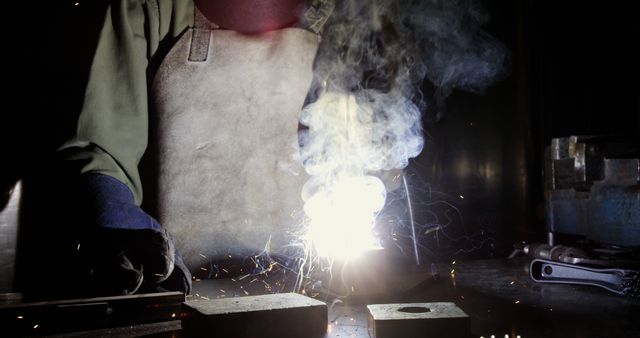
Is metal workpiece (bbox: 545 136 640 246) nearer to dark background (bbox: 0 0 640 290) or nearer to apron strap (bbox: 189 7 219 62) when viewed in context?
dark background (bbox: 0 0 640 290)

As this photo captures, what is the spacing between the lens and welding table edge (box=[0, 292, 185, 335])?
153 cm

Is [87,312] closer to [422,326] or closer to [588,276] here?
[422,326]

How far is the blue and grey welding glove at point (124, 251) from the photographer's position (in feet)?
6.06

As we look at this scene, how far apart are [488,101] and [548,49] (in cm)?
68

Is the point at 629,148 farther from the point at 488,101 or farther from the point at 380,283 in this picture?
the point at 380,283

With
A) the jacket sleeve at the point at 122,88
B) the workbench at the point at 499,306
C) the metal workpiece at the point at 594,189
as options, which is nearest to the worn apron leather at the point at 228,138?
A: the jacket sleeve at the point at 122,88

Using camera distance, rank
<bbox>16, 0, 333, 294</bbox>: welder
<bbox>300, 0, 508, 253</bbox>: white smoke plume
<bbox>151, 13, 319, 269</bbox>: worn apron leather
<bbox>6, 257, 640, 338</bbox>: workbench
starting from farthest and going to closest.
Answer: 1. <bbox>300, 0, 508, 253</bbox>: white smoke plume
2. <bbox>151, 13, 319, 269</bbox>: worn apron leather
3. <bbox>16, 0, 333, 294</bbox>: welder
4. <bbox>6, 257, 640, 338</bbox>: workbench

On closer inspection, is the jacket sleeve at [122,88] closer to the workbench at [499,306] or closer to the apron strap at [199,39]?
the apron strap at [199,39]

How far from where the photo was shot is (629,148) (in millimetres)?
2793

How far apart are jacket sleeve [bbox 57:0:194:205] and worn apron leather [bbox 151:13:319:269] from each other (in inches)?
5.6

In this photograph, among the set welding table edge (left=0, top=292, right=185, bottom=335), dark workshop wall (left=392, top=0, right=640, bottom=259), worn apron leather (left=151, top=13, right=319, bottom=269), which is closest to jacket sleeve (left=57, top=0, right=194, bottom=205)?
worn apron leather (left=151, top=13, right=319, bottom=269)

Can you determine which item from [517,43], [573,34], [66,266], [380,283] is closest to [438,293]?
[380,283]

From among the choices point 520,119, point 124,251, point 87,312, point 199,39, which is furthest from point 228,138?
point 520,119

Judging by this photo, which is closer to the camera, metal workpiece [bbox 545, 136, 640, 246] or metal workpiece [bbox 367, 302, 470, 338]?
metal workpiece [bbox 367, 302, 470, 338]
